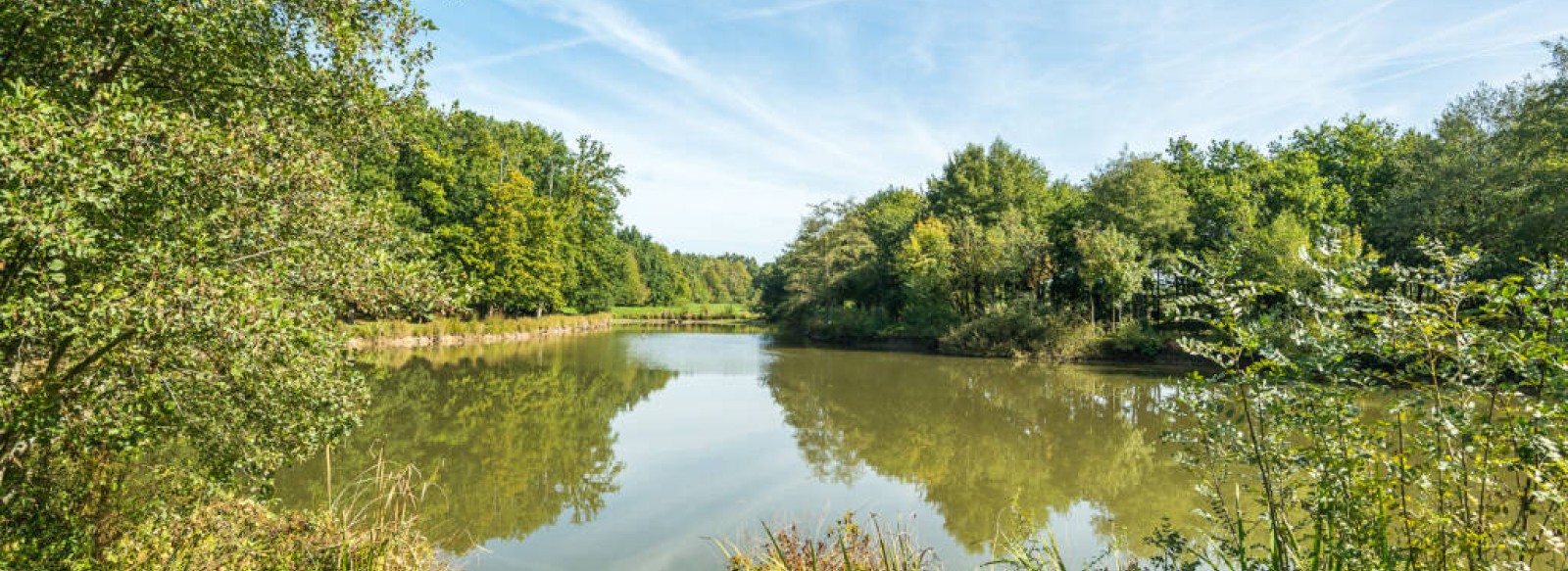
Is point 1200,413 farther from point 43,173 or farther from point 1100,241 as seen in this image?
point 1100,241

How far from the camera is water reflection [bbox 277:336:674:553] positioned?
8180 millimetres

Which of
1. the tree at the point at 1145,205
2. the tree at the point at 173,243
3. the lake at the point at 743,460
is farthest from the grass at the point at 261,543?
the tree at the point at 1145,205

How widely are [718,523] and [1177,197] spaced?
83.0 ft

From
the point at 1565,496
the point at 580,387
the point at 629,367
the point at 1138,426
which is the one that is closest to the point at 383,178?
the point at 629,367

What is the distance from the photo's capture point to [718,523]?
7895mm

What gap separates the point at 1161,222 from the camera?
25.8 meters

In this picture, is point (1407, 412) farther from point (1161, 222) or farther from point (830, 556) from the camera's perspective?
point (1161, 222)

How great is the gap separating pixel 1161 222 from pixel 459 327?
93.1 ft

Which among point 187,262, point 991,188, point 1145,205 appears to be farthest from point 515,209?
point 187,262

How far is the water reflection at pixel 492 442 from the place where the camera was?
8.18m

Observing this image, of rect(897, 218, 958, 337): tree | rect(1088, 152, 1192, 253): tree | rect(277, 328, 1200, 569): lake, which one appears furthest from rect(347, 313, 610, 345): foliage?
rect(1088, 152, 1192, 253): tree

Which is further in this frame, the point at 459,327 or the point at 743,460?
the point at 459,327

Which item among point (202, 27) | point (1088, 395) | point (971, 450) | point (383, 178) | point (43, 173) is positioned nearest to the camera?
point (43, 173)

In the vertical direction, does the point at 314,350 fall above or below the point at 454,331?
above
